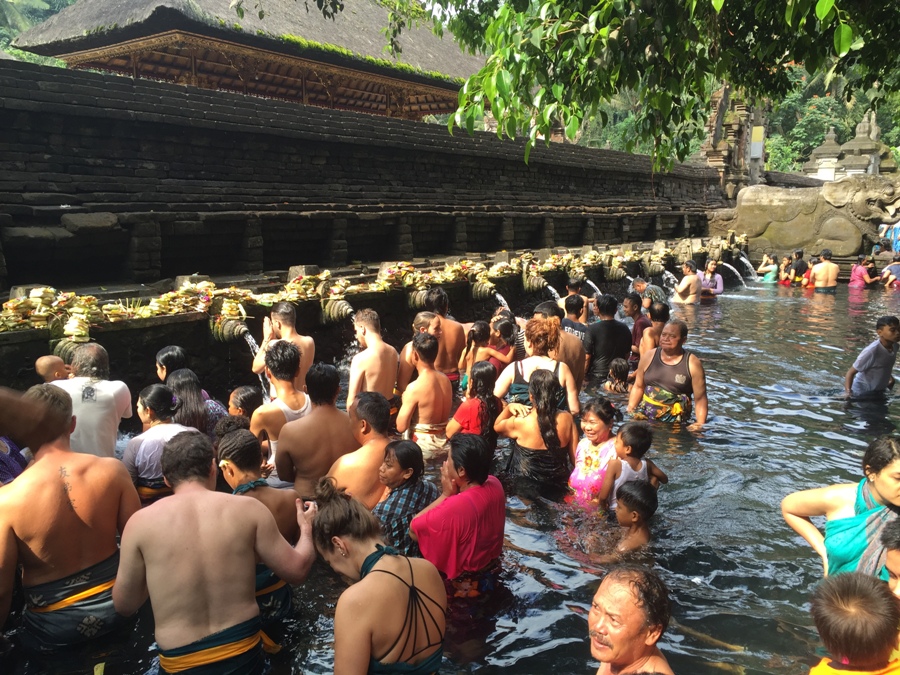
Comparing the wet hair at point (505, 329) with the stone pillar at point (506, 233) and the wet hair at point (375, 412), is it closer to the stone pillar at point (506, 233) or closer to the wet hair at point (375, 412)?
the wet hair at point (375, 412)

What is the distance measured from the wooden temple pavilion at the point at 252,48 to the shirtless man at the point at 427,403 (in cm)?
1159

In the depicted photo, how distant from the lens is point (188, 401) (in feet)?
16.6

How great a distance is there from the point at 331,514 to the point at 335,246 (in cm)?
1109

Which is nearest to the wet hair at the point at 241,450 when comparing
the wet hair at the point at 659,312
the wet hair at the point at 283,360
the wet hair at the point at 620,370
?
the wet hair at the point at 283,360

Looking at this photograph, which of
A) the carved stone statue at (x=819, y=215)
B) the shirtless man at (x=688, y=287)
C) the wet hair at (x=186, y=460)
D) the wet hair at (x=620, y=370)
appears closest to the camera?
the wet hair at (x=186, y=460)

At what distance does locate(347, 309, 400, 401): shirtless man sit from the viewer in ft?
21.0

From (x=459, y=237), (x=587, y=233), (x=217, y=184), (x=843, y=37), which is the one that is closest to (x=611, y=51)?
(x=843, y=37)

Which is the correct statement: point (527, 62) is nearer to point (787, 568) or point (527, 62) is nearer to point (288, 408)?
point (288, 408)

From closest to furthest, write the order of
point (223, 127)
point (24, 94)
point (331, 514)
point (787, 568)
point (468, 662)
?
1. point (331, 514)
2. point (468, 662)
3. point (787, 568)
4. point (24, 94)
5. point (223, 127)

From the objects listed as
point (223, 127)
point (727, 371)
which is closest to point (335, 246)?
point (223, 127)

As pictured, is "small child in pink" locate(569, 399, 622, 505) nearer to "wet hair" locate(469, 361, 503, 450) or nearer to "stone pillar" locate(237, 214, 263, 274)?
"wet hair" locate(469, 361, 503, 450)

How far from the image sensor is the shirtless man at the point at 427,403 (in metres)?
5.96

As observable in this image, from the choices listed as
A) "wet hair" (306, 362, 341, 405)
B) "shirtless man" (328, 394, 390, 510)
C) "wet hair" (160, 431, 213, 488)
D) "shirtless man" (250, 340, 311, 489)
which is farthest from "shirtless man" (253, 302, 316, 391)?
"wet hair" (160, 431, 213, 488)

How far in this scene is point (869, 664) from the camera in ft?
8.38
